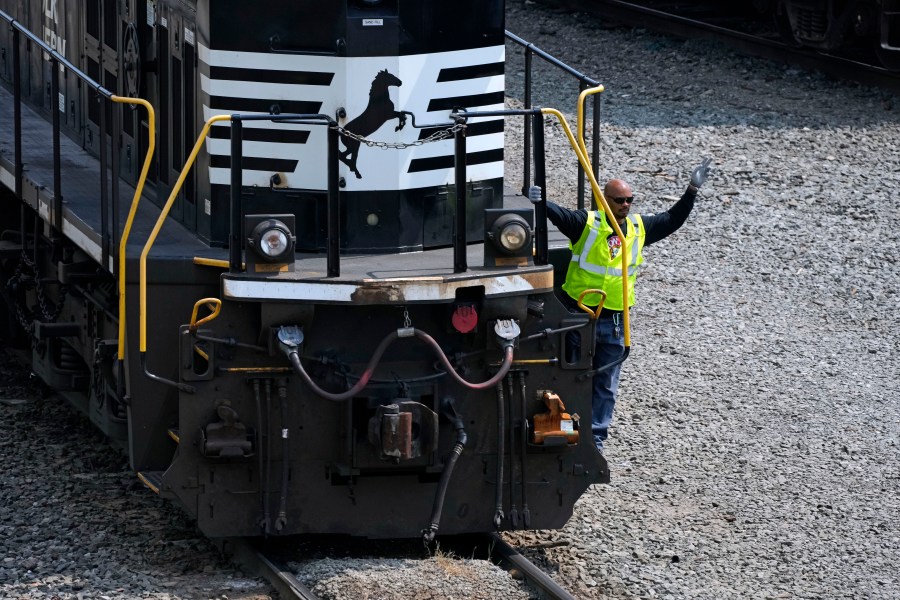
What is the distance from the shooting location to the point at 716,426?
319 inches

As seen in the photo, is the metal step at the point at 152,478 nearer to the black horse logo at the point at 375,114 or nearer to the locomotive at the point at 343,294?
the locomotive at the point at 343,294

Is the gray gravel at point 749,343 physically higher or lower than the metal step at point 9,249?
Result: lower

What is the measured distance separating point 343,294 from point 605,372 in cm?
167

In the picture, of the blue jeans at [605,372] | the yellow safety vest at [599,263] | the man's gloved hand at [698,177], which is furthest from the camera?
the man's gloved hand at [698,177]

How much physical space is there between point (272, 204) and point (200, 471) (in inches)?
44.2

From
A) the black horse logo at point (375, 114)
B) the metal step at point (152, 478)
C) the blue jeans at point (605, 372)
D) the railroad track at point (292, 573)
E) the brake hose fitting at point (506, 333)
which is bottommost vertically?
the railroad track at point (292, 573)

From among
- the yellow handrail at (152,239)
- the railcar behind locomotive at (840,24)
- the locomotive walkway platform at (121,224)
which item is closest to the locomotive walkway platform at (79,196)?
the locomotive walkway platform at (121,224)

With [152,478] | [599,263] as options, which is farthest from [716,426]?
[152,478]

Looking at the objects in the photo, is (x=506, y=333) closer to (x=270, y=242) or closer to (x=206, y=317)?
(x=270, y=242)

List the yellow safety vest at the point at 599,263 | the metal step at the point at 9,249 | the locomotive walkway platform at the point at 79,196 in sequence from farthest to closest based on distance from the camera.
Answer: the metal step at the point at 9,249 < the yellow safety vest at the point at 599,263 < the locomotive walkway platform at the point at 79,196

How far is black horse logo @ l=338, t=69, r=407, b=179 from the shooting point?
20.6 ft

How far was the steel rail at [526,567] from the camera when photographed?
→ 5973 mm

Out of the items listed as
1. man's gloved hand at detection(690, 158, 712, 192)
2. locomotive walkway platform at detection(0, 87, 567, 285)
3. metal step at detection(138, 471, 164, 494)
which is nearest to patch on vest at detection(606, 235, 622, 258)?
locomotive walkway platform at detection(0, 87, 567, 285)

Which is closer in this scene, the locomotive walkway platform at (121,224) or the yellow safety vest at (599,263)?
the locomotive walkway platform at (121,224)
